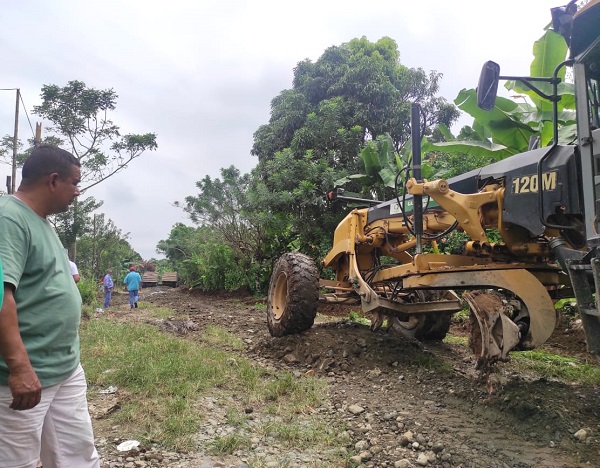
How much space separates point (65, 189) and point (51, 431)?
105 centimetres

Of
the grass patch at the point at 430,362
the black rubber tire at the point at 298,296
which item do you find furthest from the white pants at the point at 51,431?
the black rubber tire at the point at 298,296

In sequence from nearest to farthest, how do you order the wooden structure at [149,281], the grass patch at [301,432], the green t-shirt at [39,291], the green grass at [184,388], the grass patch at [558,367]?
the green t-shirt at [39,291] → the grass patch at [301,432] → the green grass at [184,388] → the grass patch at [558,367] → the wooden structure at [149,281]

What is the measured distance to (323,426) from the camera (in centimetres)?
342

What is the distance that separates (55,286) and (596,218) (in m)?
2.96

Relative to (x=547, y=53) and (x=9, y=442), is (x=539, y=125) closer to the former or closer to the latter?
(x=547, y=53)

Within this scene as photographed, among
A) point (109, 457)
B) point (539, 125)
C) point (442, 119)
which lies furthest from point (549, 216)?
point (442, 119)

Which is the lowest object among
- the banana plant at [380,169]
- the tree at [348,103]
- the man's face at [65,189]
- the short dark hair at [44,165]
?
the man's face at [65,189]

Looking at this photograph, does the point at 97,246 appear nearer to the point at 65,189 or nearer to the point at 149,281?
the point at 149,281

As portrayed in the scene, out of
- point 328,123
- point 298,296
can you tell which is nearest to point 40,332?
point 298,296

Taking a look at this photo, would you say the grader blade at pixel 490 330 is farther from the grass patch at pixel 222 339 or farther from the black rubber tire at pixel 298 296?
the grass patch at pixel 222 339

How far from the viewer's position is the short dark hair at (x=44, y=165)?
2021 millimetres

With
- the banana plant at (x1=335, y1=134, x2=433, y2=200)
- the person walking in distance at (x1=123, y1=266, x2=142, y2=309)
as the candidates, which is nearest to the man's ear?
the banana plant at (x1=335, y1=134, x2=433, y2=200)

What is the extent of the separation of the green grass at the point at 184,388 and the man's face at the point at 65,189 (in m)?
1.79

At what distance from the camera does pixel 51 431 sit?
1984mm
